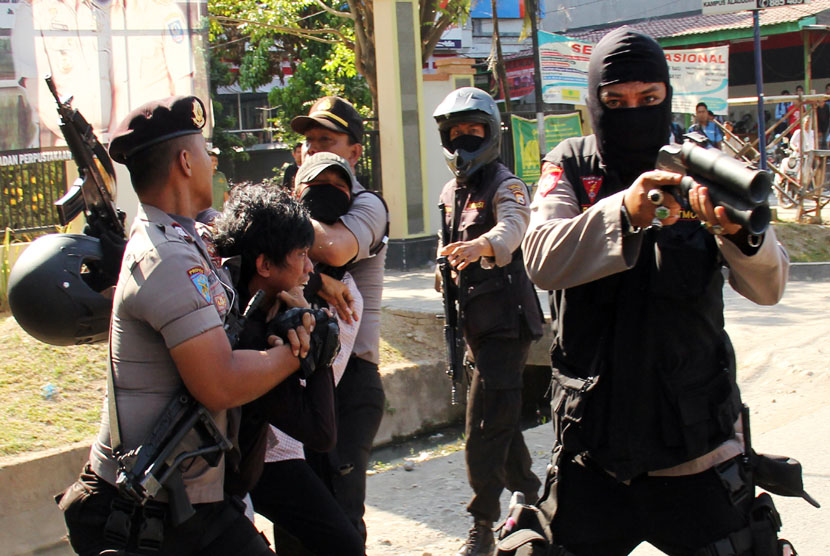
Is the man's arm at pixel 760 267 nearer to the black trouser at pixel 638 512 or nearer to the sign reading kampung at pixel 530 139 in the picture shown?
Result: the black trouser at pixel 638 512

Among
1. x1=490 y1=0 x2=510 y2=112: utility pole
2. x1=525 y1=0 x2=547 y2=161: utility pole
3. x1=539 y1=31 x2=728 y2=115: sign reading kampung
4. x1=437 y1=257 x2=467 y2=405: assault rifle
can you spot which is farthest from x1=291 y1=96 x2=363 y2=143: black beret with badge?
x1=490 y1=0 x2=510 y2=112: utility pole

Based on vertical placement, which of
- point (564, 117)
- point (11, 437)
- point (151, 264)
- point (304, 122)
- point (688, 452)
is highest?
point (564, 117)

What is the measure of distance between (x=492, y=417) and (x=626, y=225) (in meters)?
2.05

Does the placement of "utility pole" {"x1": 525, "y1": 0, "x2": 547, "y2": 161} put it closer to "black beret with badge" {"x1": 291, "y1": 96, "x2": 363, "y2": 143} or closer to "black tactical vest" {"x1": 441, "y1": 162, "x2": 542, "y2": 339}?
"black tactical vest" {"x1": 441, "y1": 162, "x2": 542, "y2": 339}

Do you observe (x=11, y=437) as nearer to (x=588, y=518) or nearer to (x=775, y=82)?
(x=588, y=518)

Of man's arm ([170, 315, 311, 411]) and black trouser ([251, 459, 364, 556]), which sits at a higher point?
man's arm ([170, 315, 311, 411])

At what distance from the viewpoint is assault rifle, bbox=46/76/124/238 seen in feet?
9.60

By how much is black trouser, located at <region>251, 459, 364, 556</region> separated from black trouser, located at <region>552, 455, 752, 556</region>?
68 cm

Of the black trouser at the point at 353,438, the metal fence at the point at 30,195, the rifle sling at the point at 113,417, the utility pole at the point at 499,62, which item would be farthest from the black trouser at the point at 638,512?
the utility pole at the point at 499,62

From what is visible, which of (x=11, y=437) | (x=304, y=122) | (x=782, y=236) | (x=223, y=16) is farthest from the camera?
(x=223, y=16)

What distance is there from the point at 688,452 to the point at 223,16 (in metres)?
15.1

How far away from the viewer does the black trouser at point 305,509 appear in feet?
9.09

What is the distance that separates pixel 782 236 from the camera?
38.8ft

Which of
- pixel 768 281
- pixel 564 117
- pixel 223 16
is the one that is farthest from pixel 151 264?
pixel 223 16
